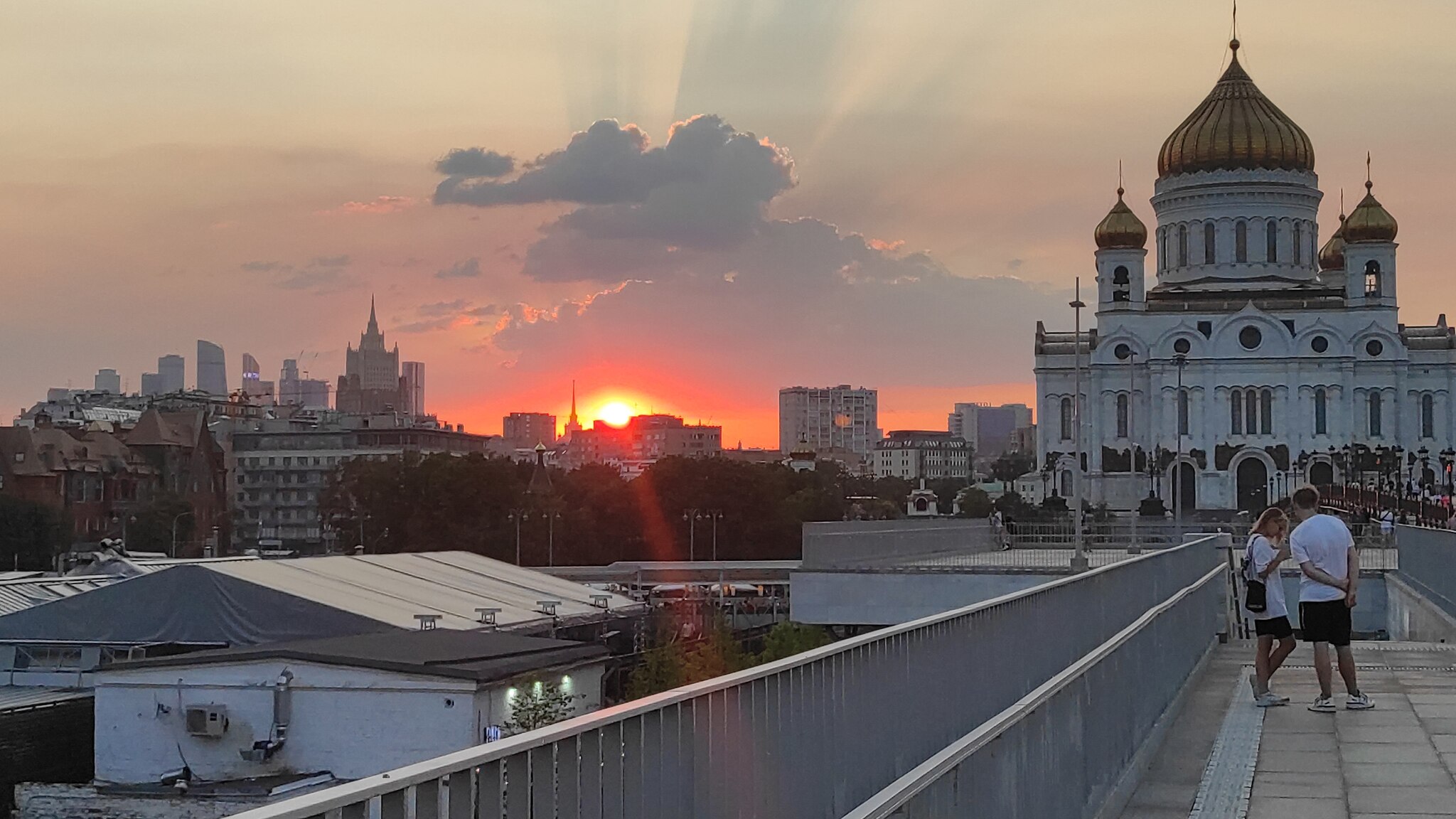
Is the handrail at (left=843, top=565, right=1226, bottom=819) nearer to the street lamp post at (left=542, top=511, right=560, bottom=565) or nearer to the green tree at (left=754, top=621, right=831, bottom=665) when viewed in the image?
the green tree at (left=754, top=621, right=831, bottom=665)

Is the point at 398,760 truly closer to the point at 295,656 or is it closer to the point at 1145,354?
the point at 295,656

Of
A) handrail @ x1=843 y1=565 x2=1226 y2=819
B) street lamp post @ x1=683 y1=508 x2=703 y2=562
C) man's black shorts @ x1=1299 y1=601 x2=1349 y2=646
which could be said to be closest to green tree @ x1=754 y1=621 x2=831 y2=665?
man's black shorts @ x1=1299 y1=601 x2=1349 y2=646

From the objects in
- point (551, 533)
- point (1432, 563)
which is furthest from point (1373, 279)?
point (1432, 563)

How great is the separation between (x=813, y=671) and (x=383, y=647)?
27367mm

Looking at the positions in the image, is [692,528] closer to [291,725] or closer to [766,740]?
[291,725]

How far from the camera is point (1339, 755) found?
505 inches

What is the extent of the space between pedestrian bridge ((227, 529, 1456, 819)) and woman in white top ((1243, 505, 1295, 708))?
294 mm

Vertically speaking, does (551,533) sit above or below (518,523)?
below

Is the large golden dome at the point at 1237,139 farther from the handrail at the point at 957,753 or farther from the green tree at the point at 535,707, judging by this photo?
the handrail at the point at 957,753

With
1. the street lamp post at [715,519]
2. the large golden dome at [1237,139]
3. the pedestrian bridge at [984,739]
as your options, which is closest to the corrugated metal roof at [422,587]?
the street lamp post at [715,519]

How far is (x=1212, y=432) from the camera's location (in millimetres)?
116500

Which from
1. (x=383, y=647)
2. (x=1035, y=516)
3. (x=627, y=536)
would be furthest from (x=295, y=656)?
(x=1035, y=516)

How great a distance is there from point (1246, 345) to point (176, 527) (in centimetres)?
6500

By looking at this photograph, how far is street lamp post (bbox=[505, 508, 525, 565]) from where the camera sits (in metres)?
82.3
